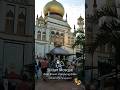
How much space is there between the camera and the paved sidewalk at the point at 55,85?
9455 mm

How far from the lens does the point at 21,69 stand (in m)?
9.14

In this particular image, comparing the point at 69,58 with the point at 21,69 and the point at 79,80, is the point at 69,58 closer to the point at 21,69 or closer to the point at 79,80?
the point at 79,80

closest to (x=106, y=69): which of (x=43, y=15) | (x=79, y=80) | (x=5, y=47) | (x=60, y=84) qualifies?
(x=79, y=80)

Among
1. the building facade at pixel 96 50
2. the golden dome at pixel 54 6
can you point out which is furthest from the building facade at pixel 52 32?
the building facade at pixel 96 50

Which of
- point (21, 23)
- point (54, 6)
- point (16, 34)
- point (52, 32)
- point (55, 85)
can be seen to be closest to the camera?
point (16, 34)

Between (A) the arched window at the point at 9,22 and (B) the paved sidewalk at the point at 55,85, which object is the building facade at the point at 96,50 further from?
(A) the arched window at the point at 9,22

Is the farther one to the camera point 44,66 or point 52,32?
point 52,32

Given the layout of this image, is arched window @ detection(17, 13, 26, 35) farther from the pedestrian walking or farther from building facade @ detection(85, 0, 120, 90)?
building facade @ detection(85, 0, 120, 90)

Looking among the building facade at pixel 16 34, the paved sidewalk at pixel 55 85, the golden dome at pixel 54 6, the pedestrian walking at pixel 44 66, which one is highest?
the golden dome at pixel 54 6

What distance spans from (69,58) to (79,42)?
60 centimetres

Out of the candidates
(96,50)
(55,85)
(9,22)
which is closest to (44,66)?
(55,85)

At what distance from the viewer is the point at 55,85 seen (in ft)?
31.7

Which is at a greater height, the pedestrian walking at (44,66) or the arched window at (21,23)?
the arched window at (21,23)

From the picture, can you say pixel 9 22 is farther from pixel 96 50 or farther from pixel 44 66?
pixel 96 50
